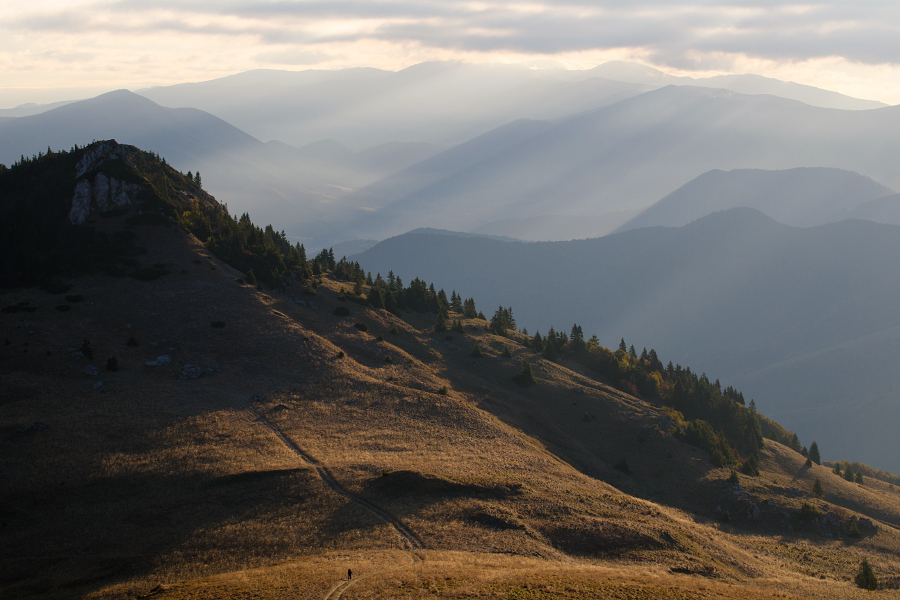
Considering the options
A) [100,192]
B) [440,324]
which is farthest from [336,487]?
[100,192]

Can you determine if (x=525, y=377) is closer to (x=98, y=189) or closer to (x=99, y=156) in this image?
(x=98, y=189)

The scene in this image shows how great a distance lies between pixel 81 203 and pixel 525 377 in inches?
3550

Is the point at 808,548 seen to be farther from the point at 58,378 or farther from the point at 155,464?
the point at 58,378

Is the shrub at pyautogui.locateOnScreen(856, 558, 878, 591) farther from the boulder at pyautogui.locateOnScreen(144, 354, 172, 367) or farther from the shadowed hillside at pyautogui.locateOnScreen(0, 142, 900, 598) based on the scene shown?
the boulder at pyautogui.locateOnScreen(144, 354, 172, 367)

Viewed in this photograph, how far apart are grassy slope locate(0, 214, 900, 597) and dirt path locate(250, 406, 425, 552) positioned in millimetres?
792

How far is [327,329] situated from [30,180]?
69480 mm

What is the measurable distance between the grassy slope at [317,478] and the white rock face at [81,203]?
52.2ft

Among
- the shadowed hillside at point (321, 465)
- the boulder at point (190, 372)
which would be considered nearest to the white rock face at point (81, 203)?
the shadowed hillside at point (321, 465)

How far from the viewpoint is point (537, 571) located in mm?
34781

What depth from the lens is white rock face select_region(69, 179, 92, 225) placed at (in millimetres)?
95794

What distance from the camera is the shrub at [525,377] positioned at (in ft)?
314

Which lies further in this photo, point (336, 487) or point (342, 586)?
point (336, 487)

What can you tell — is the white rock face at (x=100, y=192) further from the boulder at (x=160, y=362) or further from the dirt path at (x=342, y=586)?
the dirt path at (x=342, y=586)

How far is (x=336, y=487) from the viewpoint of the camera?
Answer: 1854 inches
